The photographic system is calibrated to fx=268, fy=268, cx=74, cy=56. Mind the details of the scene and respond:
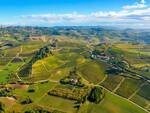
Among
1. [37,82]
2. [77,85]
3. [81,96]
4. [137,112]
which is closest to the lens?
[137,112]

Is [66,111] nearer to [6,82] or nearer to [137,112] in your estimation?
[137,112]

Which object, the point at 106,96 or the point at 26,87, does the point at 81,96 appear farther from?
the point at 26,87

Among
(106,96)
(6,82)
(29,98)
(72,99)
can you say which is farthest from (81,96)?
(6,82)

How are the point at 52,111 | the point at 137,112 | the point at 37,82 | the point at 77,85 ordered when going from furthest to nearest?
the point at 37,82
the point at 77,85
the point at 137,112
the point at 52,111

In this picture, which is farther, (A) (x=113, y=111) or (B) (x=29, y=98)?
(B) (x=29, y=98)

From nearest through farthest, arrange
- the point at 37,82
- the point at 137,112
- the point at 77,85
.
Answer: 1. the point at 137,112
2. the point at 77,85
3. the point at 37,82

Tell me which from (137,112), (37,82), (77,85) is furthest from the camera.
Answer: (37,82)

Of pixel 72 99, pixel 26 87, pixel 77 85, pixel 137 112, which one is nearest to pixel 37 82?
pixel 26 87

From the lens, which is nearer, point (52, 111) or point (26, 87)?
point (52, 111)

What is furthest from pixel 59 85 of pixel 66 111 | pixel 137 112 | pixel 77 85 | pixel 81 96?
pixel 137 112
